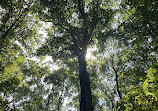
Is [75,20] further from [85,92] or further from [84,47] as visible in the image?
[85,92]

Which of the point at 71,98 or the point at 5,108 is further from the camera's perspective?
the point at 71,98

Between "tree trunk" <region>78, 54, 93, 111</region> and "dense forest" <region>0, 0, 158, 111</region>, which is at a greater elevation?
"dense forest" <region>0, 0, 158, 111</region>

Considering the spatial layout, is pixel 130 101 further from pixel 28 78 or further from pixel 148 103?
pixel 28 78

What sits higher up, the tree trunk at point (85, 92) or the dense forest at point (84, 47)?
the dense forest at point (84, 47)

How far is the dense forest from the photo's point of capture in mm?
5906

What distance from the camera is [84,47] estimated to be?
401 inches

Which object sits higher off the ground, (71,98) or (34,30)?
(34,30)

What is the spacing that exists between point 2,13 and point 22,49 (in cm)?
533

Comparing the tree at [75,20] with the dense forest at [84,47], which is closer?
the dense forest at [84,47]

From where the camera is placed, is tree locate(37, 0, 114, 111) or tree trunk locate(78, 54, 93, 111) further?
tree locate(37, 0, 114, 111)

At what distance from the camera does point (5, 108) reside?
19.3ft

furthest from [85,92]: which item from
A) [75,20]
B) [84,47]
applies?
[75,20]

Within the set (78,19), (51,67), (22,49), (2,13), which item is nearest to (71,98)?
(51,67)

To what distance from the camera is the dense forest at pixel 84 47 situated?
5906 millimetres
